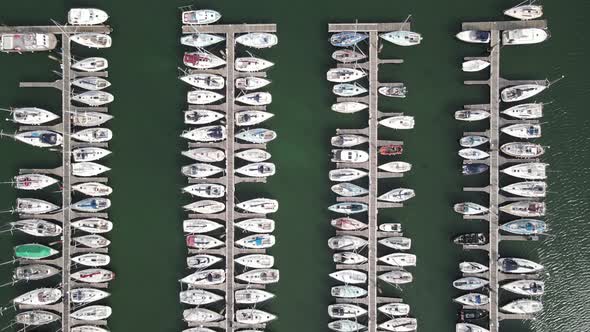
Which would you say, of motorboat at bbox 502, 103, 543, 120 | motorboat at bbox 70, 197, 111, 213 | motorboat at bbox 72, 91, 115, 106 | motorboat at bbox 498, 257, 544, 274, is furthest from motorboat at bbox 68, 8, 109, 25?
motorboat at bbox 498, 257, 544, 274

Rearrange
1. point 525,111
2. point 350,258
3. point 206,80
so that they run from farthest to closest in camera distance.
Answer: point 206,80
point 350,258
point 525,111

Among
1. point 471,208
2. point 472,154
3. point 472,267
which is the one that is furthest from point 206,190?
point 472,267

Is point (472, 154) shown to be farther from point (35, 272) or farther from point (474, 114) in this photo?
point (35, 272)

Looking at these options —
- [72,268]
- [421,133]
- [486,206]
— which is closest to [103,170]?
[72,268]

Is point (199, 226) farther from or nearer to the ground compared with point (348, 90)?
nearer to the ground

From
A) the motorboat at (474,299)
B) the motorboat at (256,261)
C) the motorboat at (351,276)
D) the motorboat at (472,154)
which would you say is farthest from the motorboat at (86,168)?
the motorboat at (474,299)

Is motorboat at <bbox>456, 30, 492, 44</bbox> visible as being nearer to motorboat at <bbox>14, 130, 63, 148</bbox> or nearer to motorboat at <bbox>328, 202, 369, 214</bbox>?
motorboat at <bbox>328, 202, 369, 214</bbox>
